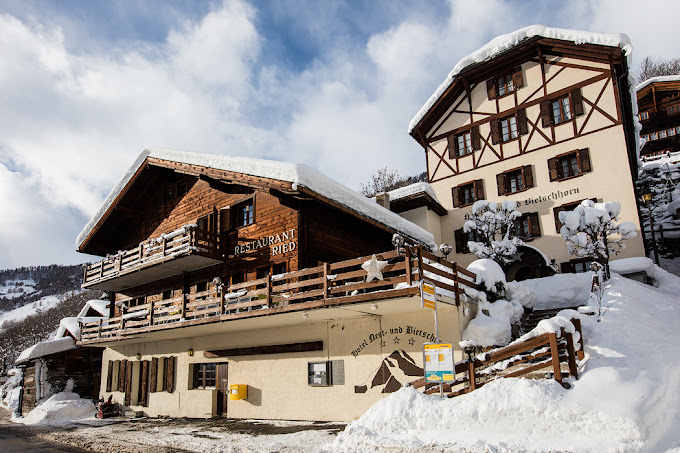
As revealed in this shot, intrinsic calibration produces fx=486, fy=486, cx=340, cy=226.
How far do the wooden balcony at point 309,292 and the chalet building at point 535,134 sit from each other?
10.3 m

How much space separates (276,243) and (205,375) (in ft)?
22.3

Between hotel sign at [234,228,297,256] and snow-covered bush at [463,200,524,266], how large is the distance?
877 cm

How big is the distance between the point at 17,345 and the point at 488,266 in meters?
91.9

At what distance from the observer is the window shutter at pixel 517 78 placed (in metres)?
26.5

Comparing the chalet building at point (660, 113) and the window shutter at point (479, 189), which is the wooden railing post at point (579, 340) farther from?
the chalet building at point (660, 113)

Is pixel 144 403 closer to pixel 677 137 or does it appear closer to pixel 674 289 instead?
pixel 674 289

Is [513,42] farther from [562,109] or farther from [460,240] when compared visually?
[460,240]

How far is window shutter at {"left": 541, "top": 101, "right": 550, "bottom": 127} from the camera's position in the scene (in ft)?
82.4

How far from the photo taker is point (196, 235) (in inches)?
715

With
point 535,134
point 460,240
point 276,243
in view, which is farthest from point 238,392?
point 535,134

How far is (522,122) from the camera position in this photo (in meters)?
26.0

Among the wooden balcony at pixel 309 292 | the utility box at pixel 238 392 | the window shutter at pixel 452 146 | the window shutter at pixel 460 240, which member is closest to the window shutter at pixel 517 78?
the window shutter at pixel 452 146

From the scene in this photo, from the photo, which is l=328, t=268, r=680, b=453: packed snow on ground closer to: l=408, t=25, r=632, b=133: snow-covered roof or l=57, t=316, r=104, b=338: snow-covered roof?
l=408, t=25, r=632, b=133: snow-covered roof

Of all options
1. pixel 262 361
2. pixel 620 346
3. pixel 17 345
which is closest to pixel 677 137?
pixel 620 346
